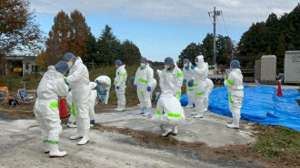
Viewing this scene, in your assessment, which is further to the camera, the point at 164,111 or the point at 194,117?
the point at 194,117

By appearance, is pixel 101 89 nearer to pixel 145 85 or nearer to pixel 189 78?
pixel 145 85

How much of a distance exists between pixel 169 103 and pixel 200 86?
10.4ft

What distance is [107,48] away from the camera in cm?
5288

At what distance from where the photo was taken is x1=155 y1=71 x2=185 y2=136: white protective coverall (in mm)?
7777

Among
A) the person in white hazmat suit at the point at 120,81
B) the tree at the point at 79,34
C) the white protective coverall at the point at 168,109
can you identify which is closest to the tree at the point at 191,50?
the tree at the point at 79,34

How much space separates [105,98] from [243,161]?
8563 millimetres

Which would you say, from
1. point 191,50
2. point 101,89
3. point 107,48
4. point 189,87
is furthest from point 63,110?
point 191,50

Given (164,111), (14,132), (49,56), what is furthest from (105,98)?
(49,56)

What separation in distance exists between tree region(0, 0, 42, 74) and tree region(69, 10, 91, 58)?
25.9 meters

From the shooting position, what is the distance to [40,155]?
21.6 ft

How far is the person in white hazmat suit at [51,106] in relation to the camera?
647 cm

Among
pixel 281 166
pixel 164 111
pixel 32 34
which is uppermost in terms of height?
pixel 32 34

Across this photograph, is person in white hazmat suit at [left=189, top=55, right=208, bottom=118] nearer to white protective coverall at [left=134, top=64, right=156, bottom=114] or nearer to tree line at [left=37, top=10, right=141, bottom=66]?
white protective coverall at [left=134, top=64, right=156, bottom=114]

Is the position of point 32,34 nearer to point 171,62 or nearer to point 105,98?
point 105,98
